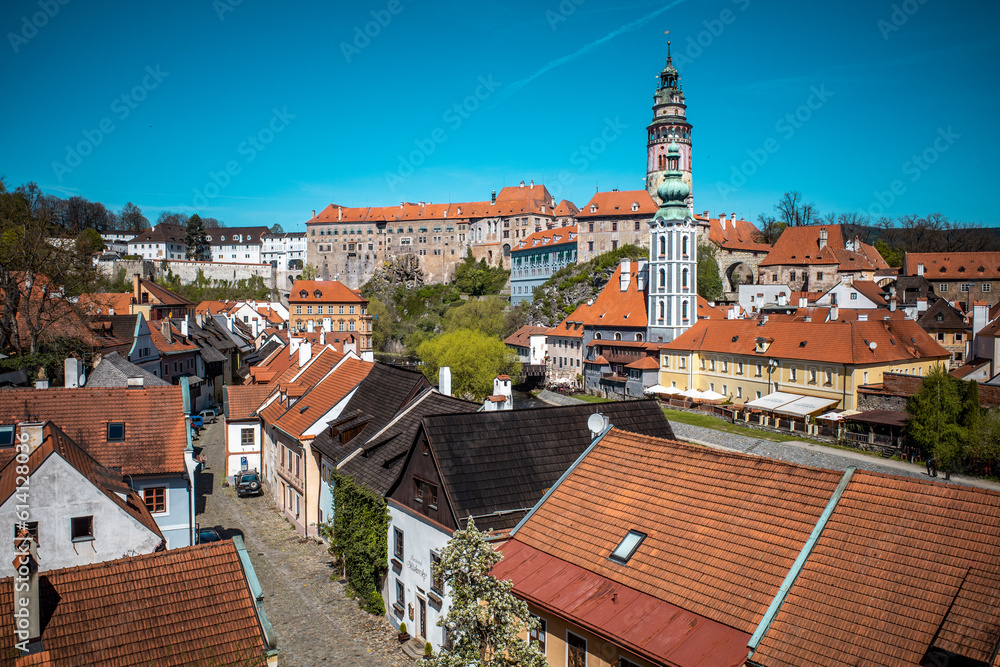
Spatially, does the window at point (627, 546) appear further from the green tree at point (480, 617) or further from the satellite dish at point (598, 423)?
the green tree at point (480, 617)

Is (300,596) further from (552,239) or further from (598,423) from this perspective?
(552,239)

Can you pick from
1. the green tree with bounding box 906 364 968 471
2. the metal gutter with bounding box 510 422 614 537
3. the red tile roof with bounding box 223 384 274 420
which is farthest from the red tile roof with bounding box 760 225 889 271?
the metal gutter with bounding box 510 422 614 537

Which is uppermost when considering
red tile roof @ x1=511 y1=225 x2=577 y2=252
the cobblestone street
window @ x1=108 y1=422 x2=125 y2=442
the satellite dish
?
red tile roof @ x1=511 y1=225 x2=577 y2=252

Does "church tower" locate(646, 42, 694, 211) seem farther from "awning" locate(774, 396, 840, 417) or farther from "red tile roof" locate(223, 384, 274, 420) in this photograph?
"red tile roof" locate(223, 384, 274, 420)

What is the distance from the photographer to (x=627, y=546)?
11047 mm

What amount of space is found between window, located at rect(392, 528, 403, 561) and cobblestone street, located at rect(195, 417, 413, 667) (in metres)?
1.82

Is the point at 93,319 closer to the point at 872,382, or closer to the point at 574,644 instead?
the point at 574,644

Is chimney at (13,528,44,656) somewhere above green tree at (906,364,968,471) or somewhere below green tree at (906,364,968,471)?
above

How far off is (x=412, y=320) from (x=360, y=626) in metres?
84.3

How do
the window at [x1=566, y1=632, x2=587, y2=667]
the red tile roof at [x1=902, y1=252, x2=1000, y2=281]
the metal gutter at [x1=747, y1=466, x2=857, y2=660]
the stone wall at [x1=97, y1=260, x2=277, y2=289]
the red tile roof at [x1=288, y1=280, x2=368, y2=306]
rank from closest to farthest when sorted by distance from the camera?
the metal gutter at [x1=747, y1=466, x2=857, y2=660] → the window at [x1=566, y1=632, x2=587, y2=667] → the red tile roof at [x1=902, y1=252, x2=1000, y2=281] → the red tile roof at [x1=288, y1=280, x2=368, y2=306] → the stone wall at [x1=97, y1=260, x2=277, y2=289]

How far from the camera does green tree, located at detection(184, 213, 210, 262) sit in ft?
397

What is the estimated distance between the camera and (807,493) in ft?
32.5

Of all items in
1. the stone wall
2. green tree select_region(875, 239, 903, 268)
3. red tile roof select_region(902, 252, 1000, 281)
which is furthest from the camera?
the stone wall

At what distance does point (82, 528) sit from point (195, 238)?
119911 millimetres
